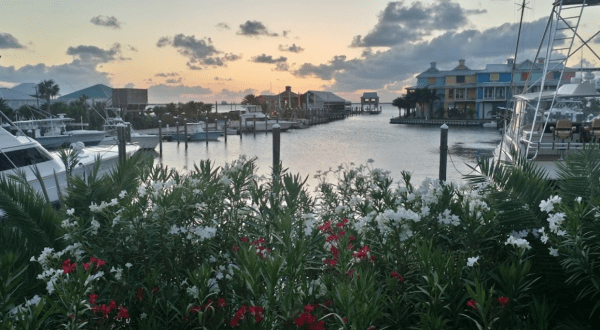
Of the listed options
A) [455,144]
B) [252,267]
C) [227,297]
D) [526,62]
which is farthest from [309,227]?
[526,62]

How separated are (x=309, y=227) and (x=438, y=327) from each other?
1.31m

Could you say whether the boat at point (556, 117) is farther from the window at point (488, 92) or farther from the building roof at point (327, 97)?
the building roof at point (327, 97)

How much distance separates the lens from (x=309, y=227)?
11.5 feet

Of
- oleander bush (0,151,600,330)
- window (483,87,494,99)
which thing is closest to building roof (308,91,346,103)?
window (483,87,494,99)

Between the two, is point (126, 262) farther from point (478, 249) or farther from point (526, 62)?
point (526, 62)

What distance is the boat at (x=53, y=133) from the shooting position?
105ft

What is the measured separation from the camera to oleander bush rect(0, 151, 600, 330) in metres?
2.54

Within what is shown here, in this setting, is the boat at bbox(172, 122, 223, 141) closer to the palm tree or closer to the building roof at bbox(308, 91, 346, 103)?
the palm tree

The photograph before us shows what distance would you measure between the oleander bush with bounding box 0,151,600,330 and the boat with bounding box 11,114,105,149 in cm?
3065

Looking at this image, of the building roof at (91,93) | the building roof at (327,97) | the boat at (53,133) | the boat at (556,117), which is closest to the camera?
the boat at (556,117)

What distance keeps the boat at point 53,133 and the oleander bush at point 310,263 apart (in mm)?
30654

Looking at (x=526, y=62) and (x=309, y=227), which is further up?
(x=526, y=62)

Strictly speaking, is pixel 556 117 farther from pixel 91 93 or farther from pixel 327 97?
pixel 327 97

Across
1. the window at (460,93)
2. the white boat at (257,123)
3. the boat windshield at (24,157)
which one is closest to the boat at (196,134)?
the white boat at (257,123)
